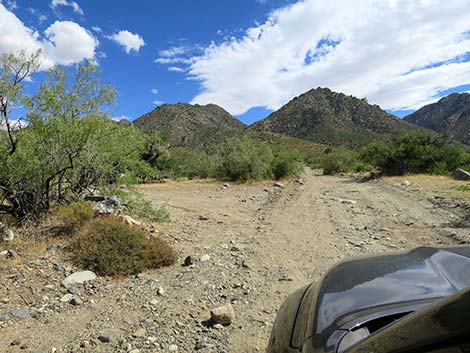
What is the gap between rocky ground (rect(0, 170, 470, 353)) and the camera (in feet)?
12.6

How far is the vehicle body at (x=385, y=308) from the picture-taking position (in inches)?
38.3

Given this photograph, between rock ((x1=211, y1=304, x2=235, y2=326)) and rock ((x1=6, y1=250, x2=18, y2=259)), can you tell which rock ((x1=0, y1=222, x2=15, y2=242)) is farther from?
rock ((x1=211, y1=304, x2=235, y2=326))

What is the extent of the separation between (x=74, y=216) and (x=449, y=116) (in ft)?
435

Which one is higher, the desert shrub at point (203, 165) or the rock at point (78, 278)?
the desert shrub at point (203, 165)

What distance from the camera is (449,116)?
380ft

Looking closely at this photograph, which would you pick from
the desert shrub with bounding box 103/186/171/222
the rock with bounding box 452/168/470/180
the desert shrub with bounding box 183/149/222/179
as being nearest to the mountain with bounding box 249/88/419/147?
the desert shrub with bounding box 183/149/222/179

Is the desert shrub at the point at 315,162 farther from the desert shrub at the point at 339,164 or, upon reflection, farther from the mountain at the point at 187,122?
the mountain at the point at 187,122

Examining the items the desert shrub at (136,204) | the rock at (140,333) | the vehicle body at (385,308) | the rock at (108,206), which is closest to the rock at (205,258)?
the rock at (140,333)

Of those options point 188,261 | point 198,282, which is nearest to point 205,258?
point 188,261

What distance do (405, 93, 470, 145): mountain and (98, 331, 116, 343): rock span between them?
9582cm

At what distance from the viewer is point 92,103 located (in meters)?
8.18

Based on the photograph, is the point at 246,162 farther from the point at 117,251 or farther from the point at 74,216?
the point at 117,251

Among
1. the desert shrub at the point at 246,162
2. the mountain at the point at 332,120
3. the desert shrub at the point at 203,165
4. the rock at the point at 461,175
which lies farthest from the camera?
the mountain at the point at 332,120

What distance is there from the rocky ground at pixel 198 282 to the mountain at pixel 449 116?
8982cm
